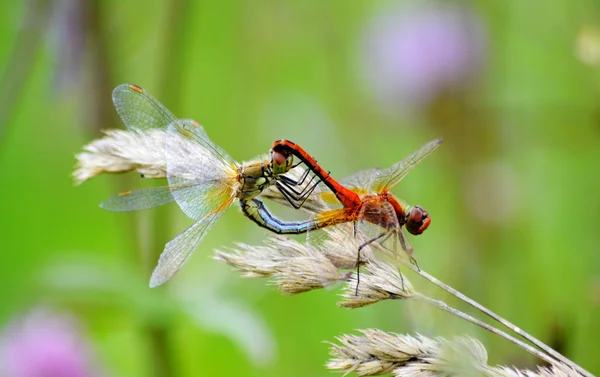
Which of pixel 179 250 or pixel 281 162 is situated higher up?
pixel 281 162

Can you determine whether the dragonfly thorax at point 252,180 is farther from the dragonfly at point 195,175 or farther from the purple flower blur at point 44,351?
the purple flower blur at point 44,351

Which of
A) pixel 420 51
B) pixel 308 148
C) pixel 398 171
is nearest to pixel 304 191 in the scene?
pixel 398 171

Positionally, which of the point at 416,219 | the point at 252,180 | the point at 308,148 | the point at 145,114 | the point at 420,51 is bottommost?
the point at 416,219

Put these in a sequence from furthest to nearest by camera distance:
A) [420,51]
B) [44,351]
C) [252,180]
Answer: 1. [420,51]
2. [44,351]
3. [252,180]

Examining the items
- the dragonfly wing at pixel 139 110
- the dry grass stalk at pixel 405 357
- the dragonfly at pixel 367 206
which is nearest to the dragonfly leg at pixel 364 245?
the dragonfly at pixel 367 206

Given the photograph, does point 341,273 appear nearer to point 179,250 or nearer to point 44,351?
point 179,250
